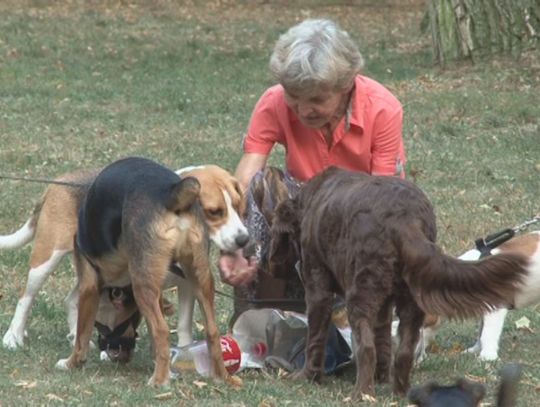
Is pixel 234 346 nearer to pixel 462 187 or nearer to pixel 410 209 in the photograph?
pixel 410 209

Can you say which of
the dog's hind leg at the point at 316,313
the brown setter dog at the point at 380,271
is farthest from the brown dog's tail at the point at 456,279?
the dog's hind leg at the point at 316,313

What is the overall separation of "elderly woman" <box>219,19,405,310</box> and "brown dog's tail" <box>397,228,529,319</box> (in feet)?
3.49

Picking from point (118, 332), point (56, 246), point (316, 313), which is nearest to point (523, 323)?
point (316, 313)

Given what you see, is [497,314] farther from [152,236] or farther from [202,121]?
[202,121]

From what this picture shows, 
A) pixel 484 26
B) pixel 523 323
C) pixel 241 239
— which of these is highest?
pixel 241 239

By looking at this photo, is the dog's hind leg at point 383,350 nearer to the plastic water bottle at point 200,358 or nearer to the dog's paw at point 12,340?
the plastic water bottle at point 200,358

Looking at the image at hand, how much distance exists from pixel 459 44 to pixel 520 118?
9.20 ft

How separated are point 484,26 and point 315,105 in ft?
37.6

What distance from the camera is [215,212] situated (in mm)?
6320

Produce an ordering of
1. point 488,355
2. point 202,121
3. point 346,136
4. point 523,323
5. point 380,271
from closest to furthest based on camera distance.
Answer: point 380,271
point 346,136
point 488,355
point 523,323
point 202,121

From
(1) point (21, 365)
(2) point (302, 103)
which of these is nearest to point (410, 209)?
(2) point (302, 103)

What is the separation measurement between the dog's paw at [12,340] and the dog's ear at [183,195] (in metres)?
1.60

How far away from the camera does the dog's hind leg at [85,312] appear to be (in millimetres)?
6590

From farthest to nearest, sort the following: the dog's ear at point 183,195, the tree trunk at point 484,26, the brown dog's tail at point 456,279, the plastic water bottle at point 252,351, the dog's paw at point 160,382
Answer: the tree trunk at point 484,26 < the plastic water bottle at point 252,351 < the dog's paw at point 160,382 < the dog's ear at point 183,195 < the brown dog's tail at point 456,279
